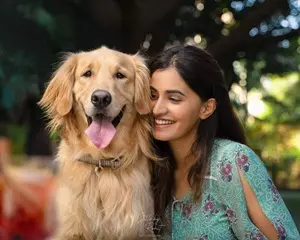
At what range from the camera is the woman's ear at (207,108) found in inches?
97.2

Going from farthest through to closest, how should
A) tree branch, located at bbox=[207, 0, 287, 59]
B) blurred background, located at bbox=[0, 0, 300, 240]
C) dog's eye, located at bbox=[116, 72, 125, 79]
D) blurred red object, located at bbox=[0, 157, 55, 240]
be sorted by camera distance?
tree branch, located at bbox=[207, 0, 287, 59] < blurred background, located at bbox=[0, 0, 300, 240] < dog's eye, located at bbox=[116, 72, 125, 79] < blurred red object, located at bbox=[0, 157, 55, 240]

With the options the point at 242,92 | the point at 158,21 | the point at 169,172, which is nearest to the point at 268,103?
the point at 242,92

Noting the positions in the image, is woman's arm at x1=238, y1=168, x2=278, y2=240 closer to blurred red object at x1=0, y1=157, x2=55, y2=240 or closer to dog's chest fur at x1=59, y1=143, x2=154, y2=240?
dog's chest fur at x1=59, y1=143, x2=154, y2=240

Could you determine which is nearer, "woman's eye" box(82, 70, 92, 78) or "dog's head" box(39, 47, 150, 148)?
"dog's head" box(39, 47, 150, 148)

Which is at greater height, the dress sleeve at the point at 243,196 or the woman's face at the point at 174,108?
the woman's face at the point at 174,108

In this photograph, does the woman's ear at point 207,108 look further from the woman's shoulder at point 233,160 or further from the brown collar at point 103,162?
the brown collar at point 103,162

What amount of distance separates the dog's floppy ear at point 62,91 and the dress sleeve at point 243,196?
80cm

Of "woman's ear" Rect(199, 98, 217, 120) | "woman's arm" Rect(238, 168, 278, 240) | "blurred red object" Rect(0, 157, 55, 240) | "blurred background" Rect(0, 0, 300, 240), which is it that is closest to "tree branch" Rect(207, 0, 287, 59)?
"blurred background" Rect(0, 0, 300, 240)

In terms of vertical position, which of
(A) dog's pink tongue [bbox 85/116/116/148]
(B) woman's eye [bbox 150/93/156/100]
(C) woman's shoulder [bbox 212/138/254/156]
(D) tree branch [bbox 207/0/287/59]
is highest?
(D) tree branch [bbox 207/0/287/59]

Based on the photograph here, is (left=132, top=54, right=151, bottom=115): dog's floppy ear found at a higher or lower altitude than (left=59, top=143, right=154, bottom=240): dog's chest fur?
higher

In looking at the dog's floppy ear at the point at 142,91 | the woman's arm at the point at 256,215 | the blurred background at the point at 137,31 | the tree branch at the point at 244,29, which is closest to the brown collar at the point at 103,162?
the dog's floppy ear at the point at 142,91

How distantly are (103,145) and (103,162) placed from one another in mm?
104

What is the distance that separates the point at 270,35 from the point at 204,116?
15.2 ft

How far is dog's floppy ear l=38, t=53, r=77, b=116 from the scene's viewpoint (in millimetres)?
2584
